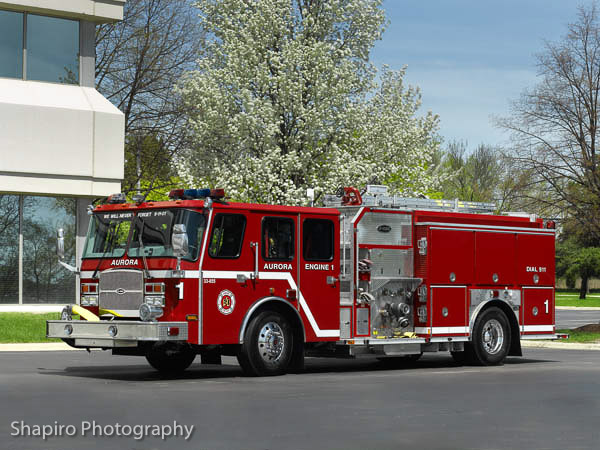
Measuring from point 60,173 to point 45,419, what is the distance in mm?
19218

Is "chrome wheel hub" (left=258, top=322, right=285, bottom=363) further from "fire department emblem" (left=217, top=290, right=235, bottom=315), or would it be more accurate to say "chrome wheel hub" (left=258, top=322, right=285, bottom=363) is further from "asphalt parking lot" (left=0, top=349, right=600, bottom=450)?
"fire department emblem" (left=217, top=290, right=235, bottom=315)

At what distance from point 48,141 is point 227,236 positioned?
588 inches

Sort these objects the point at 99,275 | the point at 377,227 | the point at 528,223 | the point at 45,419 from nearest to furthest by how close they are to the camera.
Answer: the point at 45,419
the point at 99,275
the point at 377,227
the point at 528,223

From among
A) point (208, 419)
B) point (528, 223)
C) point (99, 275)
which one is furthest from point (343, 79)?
point (208, 419)

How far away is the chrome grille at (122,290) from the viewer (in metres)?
14.9

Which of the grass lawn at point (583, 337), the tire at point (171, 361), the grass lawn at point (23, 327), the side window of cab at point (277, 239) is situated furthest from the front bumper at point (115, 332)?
the grass lawn at point (583, 337)

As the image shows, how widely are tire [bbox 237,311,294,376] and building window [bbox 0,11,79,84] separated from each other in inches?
649

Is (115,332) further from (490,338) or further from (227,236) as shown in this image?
(490,338)

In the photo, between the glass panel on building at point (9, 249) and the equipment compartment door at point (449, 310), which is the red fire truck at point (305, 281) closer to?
the equipment compartment door at point (449, 310)

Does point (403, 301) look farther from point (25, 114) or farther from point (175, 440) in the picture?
point (25, 114)

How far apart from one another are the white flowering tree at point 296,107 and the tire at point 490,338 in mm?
12263

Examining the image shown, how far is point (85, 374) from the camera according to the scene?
1616 cm

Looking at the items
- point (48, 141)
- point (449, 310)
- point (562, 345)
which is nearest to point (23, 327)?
point (48, 141)
